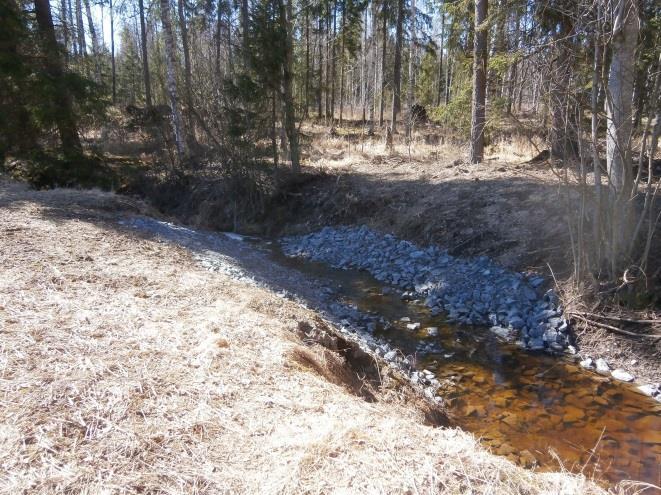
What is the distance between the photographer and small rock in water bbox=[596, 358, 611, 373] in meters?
5.15

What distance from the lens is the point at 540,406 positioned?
4.62 m

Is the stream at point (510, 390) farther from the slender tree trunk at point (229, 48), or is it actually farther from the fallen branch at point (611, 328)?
the slender tree trunk at point (229, 48)

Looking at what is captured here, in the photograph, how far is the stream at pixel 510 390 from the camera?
12.8 ft

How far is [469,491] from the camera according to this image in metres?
2.09

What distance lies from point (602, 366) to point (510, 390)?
4.04 ft

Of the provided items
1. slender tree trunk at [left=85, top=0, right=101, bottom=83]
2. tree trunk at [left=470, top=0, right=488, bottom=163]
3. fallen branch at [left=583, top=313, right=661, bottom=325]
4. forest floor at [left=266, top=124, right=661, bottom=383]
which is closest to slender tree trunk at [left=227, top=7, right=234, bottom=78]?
forest floor at [left=266, top=124, right=661, bottom=383]

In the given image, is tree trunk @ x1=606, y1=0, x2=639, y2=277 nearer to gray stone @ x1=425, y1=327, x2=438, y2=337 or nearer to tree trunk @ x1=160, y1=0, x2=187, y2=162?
gray stone @ x1=425, y1=327, x2=438, y2=337

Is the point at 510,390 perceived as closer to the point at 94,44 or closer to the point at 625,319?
the point at 625,319

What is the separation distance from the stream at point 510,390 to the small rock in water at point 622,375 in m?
0.09

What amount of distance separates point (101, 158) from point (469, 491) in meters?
13.7

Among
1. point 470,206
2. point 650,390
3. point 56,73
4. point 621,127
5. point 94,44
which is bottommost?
point 650,390

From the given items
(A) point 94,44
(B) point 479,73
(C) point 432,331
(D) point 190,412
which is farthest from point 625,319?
(A) point 94,44

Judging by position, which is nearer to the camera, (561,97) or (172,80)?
(561,97)

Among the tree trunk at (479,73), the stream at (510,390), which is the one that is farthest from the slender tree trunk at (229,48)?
the stream at (510,390)
